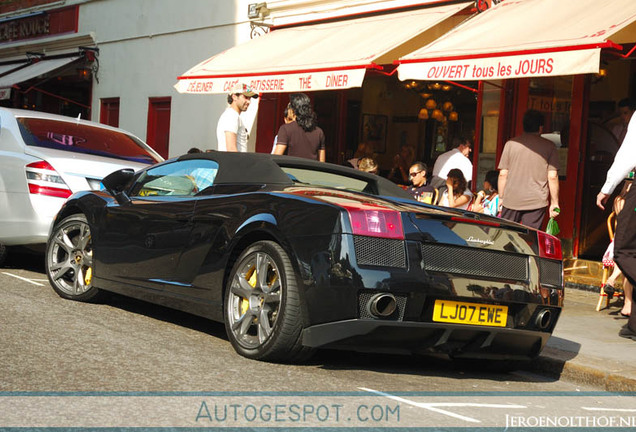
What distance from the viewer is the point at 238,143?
11922 mm

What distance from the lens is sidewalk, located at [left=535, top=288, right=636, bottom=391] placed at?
654cm

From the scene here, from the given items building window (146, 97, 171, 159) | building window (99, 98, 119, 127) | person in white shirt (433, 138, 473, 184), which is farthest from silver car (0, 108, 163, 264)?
building window (99, 98, 119, 127)

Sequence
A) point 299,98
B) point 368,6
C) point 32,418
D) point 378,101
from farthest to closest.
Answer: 1. point 378,101
2. point 368,6
3. point 299,98
4. point 32,418

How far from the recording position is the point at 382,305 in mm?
5574

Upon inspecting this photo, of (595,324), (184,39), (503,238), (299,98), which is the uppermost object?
(184,39)

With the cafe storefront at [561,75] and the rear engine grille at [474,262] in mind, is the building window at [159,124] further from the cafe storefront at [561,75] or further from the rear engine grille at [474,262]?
the rear engine grille at [474,262]

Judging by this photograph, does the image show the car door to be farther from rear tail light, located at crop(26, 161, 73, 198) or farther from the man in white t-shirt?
the man in white t-shirt

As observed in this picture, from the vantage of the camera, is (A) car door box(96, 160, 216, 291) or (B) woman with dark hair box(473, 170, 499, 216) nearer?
(A) car door box(96, 160, 216, 291)

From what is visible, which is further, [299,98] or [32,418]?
[299,98]

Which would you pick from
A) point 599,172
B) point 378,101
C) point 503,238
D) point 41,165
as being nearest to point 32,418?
point 503,238

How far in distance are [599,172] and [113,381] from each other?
850cm

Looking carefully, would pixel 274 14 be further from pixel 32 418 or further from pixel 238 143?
pixel 32 418

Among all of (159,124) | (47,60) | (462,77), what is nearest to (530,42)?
(462,77)

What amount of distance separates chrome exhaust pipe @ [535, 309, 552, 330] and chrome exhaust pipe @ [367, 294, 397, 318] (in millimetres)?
1060
